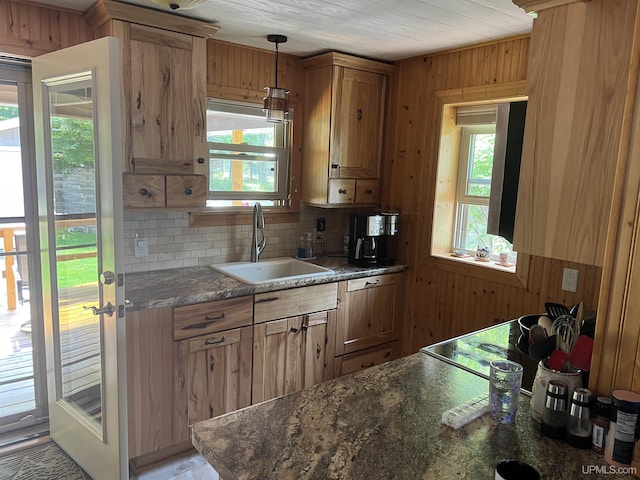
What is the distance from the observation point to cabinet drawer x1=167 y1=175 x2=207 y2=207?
2574mm

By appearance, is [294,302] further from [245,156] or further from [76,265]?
[76,265]

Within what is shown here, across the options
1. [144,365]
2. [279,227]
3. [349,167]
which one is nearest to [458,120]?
[349,167]

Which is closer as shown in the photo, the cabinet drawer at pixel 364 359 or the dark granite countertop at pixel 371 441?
the dark granite countertop at pixel 371 441

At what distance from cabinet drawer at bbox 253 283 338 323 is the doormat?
48.2 inches

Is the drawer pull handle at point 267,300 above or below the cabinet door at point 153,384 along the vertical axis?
above

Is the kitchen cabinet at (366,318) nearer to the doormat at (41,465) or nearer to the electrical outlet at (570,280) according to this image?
the electrical outlet at (570,280)

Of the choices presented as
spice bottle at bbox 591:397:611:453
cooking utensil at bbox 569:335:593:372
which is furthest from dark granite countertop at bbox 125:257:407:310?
spice bottle at bbox 591:397:611:453

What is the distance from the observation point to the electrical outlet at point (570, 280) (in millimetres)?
2604

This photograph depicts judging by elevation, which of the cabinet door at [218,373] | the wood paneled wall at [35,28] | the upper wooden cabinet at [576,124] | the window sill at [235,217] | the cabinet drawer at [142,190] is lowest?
the cabinet door at [218,373]

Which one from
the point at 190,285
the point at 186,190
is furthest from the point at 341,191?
the point at 190,285

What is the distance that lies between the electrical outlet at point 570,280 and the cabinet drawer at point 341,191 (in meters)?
1.52

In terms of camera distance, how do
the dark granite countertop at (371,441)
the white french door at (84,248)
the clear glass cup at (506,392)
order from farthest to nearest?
the white french door at (84,248)
the clear glass cup at (506,392)
the dark granite countertop at (371,441)

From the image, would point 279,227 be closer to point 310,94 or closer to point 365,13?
point 310,94

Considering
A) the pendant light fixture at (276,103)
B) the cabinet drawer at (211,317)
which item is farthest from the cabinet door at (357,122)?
the cabinet drawer at (211,317)
